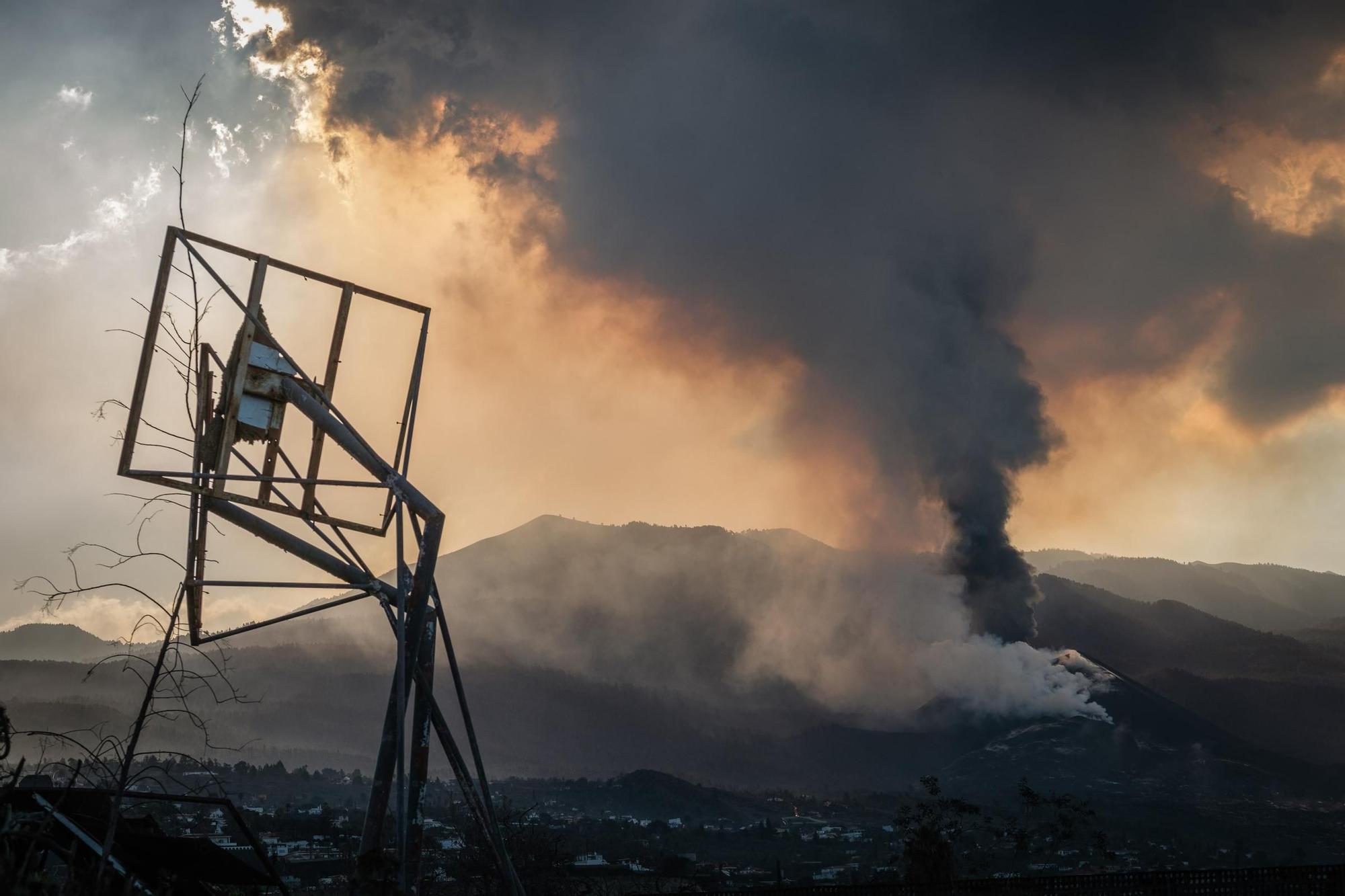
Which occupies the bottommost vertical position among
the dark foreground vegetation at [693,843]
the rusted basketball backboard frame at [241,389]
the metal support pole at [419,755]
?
the dark foreground vegetation at [693,843]

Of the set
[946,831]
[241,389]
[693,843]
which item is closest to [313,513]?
[241,389]

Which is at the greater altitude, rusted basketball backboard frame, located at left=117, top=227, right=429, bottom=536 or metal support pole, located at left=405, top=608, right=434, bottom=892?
rusted basketball backboard frame, located at left=117, top=227, right=429, bottom=536

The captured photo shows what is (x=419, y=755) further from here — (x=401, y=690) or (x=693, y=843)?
(x=693, y=843)

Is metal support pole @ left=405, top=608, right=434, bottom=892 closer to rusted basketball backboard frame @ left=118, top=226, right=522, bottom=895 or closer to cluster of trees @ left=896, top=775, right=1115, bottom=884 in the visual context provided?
rusted basketball backboard frame @ left=118, top=226, right=522, bottom=895

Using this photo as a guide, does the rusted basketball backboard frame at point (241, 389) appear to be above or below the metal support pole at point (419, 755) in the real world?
above

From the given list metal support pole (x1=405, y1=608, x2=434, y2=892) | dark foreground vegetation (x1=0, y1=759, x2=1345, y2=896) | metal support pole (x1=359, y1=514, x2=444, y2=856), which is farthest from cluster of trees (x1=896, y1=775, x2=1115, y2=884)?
metal support pole (x1=359, y1=514, x2=444, y2=856)

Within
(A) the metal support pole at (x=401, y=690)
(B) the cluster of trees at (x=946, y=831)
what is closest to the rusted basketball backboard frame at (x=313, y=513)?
(A) the metal support pole at (x=401, y=690)

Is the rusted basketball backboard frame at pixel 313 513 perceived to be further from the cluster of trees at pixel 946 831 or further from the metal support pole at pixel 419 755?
the cluster of trees at pixel 946 831

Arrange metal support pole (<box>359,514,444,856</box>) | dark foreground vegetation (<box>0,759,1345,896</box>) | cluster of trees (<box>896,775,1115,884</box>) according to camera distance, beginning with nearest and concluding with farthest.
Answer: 1. metal support pole (<box>359,514,444,856</box>)
2. dark foreground vegetation (<box>0,759,1345,896</box>)
3. cluster of trees (<box>896,775,1115,884</box>)

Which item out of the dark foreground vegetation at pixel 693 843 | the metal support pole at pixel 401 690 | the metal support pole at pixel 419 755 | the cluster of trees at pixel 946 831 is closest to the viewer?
the metal support pole at pixel 401 690

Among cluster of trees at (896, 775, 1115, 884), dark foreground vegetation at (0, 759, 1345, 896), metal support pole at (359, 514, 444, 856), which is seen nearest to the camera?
metal support pole at (359, 514, 444, 856)

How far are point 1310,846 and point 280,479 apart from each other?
435ft

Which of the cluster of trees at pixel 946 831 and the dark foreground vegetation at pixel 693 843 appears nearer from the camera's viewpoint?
the dark foreground vegetation at pixel 693 843

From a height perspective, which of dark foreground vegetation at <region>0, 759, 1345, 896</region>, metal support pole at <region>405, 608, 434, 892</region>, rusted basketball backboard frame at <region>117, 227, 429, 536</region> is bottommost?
dark foreground vegetation at <region>0, 759, 1345, 896</region>
